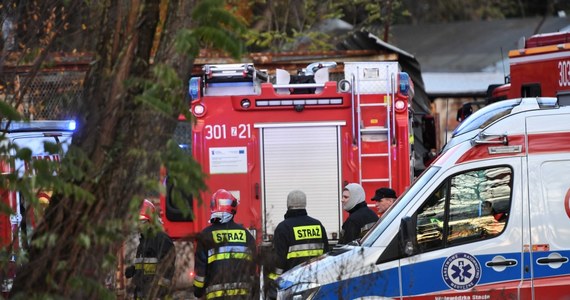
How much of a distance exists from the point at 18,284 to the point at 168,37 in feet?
4.64

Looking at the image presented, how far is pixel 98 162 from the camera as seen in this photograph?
16.1ft

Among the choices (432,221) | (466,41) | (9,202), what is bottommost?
(432,221)

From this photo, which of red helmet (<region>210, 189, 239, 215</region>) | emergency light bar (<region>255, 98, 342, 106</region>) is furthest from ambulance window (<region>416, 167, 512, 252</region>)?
emergency light bar (<region>255, 98, 342, 106</region>)

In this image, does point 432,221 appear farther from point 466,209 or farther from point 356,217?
point 356,217

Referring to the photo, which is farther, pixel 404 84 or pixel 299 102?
pixel 299 102

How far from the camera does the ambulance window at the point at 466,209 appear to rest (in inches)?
282

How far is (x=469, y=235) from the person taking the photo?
720 cm

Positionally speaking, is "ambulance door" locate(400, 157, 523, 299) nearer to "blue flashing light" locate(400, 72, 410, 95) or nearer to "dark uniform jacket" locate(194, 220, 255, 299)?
"dark uniform jacket" locate(194, 220, 255, 299)

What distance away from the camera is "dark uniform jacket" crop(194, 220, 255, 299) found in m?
5.98

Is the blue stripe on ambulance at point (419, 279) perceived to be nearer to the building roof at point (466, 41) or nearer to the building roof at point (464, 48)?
the building roof at point (464, 48)

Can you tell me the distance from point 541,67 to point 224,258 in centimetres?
663

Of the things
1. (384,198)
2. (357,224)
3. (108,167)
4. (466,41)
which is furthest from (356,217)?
(466,41)

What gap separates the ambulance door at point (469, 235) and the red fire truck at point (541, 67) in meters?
5.40

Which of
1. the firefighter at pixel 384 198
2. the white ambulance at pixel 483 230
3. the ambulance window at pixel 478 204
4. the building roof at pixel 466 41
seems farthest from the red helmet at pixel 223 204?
the building roof at pixel 466 41
